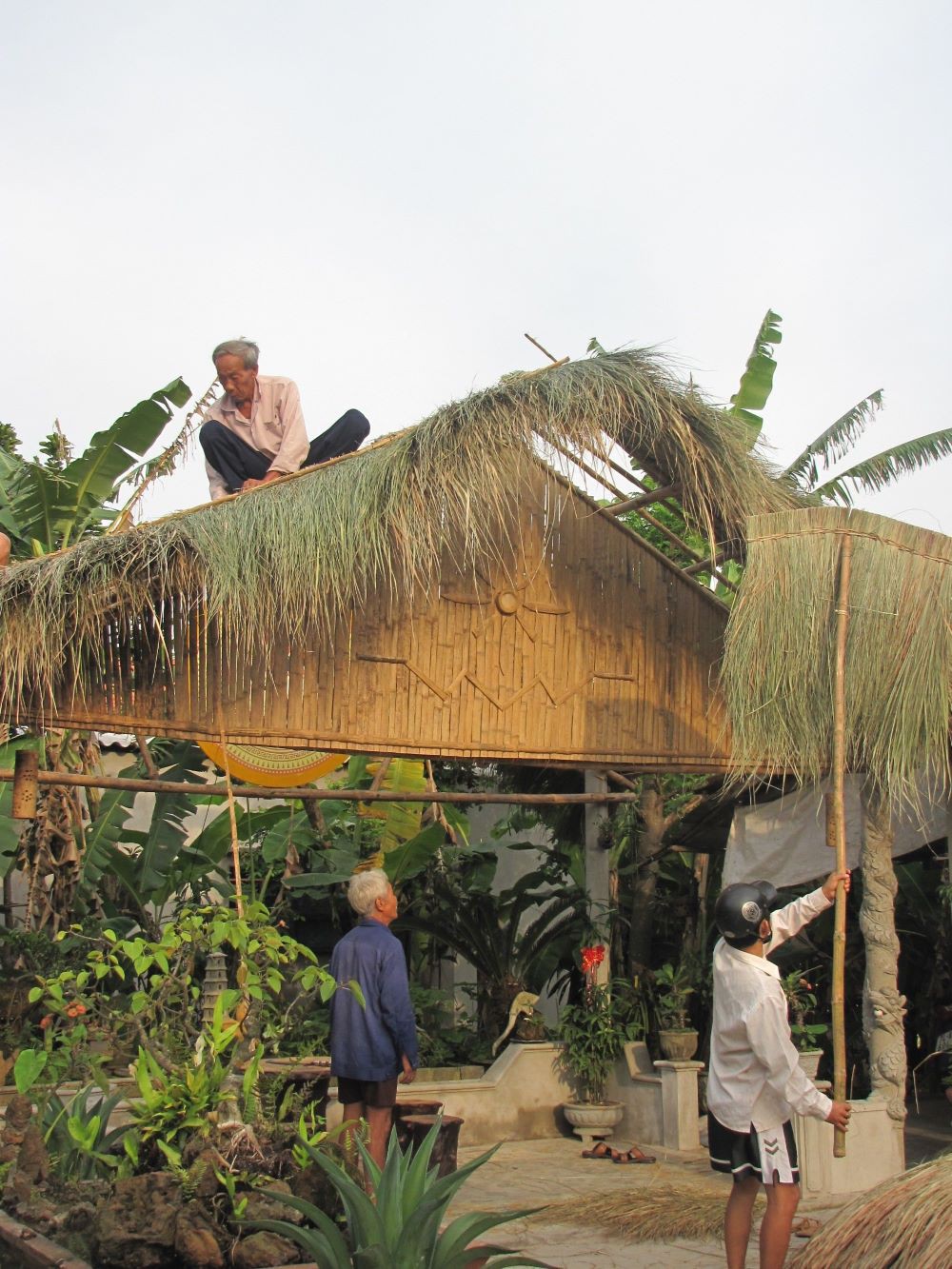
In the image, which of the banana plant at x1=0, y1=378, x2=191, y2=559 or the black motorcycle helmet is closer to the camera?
the black motorcycle helmet

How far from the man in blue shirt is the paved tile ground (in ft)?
2.66

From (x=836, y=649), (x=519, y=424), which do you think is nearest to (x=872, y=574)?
(x=836, y=649)

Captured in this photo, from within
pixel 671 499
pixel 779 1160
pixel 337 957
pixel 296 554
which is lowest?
pixel 779 1160

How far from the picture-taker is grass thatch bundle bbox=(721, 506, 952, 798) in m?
5.18

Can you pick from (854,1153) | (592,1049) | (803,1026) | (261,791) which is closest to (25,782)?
(261,791)

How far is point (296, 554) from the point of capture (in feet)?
16.1

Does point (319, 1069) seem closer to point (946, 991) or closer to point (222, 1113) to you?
point (222, 1113)

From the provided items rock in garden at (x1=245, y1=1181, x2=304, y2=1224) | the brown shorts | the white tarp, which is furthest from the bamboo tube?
the white tarp

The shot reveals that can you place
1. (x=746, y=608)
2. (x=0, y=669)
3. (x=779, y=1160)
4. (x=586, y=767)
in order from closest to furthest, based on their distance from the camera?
(x=779, y=1160) → (x=0, y=669) → (x=746, y=608) → (x=586, y=767)

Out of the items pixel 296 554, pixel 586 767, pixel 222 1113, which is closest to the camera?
pixel 222 1113

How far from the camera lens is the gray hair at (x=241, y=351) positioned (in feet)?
18.0

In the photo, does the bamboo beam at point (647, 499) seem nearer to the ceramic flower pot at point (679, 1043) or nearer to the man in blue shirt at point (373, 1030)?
the man in blue shirt at point (373, 1030)

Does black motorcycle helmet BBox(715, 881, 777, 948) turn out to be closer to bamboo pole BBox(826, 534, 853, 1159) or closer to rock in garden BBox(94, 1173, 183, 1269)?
bamboo pole BBox(826, 534, 853, 1159)

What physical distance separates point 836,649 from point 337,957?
224 centimetres
